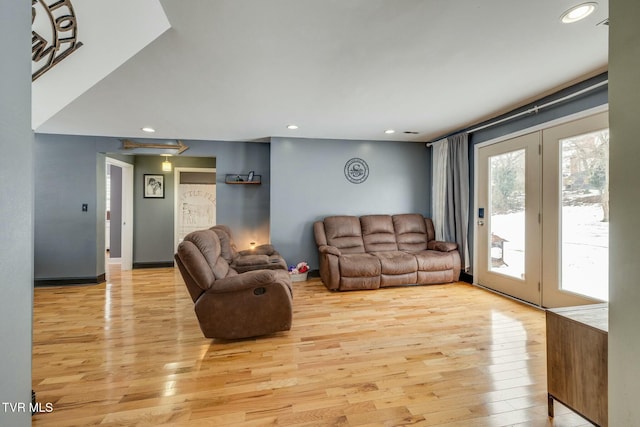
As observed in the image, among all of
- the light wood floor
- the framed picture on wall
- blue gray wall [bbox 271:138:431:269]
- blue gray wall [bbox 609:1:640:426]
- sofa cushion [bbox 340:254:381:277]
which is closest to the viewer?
blue gray wall [bbox 609:1:640:426]

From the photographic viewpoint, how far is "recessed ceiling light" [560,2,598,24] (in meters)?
1.57

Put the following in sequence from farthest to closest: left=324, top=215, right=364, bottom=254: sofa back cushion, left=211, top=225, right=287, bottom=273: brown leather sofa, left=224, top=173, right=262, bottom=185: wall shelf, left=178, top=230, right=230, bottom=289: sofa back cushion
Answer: left=224, top=173, right=262, bottom=185: wall shelf < left=324, top=215, right=364, bottom=254: sofa back cushion < left=211, top=225, right=287, bottom=273: brown leather sofa < left=178, top=230, right=230, bottom=289: sofa back cushion

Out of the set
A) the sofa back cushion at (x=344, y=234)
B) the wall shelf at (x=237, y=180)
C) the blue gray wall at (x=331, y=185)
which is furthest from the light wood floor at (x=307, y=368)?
the wall shelf at (x=237, y=180)

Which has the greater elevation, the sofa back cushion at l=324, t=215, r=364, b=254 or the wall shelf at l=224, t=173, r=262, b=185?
the wall shelf at l=224, t=173, r=262, b=185

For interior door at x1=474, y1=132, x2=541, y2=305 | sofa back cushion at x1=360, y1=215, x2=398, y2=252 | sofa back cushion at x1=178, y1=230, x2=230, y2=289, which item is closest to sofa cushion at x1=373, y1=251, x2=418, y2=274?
sofa back cushion at x1=360, y1=215, x2=398, y2=252

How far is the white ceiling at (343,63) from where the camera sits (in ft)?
5.31

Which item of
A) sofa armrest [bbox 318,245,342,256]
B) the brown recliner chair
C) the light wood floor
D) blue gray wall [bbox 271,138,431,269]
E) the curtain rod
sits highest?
the curtain rod

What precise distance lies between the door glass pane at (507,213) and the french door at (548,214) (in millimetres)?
12

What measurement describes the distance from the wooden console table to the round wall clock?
3495 mm

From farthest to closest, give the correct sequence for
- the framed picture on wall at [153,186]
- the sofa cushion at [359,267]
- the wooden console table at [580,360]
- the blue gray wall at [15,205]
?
the framed picture on wall at [153,186] → the sofa cushion at [359,267] → the wooden console table at [580,360] → the blue gray wall at [15,205]

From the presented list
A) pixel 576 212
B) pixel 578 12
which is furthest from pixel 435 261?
pixel 578 12

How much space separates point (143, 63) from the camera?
7.06 feet

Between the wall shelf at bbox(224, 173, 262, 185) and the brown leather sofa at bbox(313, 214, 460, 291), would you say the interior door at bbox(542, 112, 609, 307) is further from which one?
the wall shelf at bbox(224, 173, 262, 185)

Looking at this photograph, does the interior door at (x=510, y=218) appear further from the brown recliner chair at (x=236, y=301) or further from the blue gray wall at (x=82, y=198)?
the blue gray wall at (x=82, y=198)
